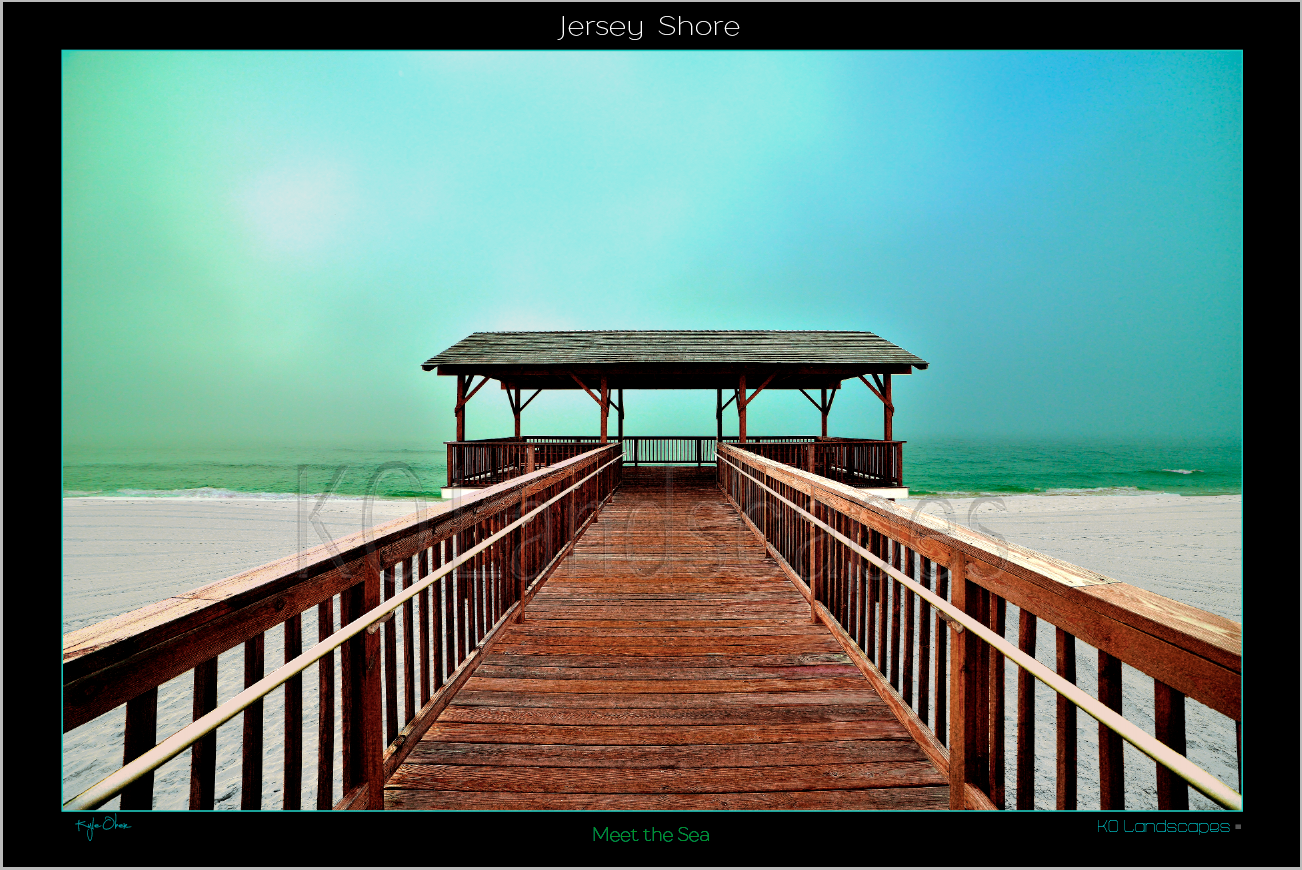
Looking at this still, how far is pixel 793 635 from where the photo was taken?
3.18m

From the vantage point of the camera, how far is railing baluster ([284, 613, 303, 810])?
53.4 inches

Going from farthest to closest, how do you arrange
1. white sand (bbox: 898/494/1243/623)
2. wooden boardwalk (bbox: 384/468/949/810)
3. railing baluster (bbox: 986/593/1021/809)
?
1. white sand (bbox: 898/494/1243/623)
2. wooden boardwalk (bbox: 384/468/949/810)
3. railing baluster (bbox: 986/593/1021/809)

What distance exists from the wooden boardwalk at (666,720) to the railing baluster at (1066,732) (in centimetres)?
64

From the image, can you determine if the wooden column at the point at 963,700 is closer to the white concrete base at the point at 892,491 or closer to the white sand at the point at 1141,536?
the white sand at the point at 1141,536

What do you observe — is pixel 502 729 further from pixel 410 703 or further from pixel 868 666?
pixel 868 666

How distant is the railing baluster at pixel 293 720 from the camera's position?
1.36m

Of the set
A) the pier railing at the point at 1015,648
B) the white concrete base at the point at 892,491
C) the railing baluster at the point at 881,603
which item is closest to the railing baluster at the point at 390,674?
the pier railing at the point at 1015,648

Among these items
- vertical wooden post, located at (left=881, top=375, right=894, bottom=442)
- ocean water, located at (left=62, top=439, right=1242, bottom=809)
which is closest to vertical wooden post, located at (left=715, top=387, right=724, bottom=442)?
vertical wooden post, located at (left=881, top=375, right=894, bottom=442)

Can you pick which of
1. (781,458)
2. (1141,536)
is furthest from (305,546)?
(1141,536)

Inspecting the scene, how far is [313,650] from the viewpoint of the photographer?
4.52 feet
